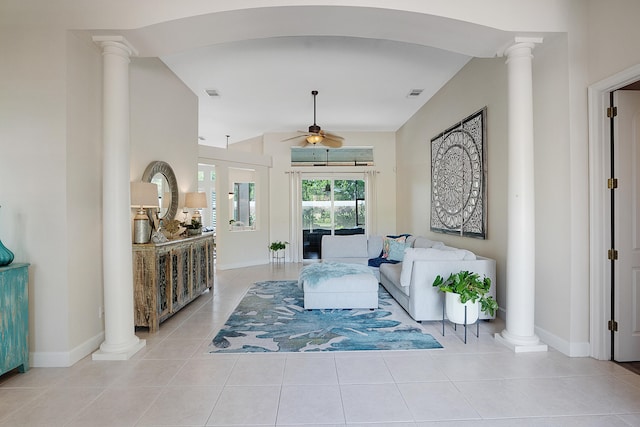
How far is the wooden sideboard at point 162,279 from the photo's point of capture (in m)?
3.67

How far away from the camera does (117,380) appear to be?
2.62 m

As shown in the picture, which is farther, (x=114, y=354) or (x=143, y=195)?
(x=143, y=195)

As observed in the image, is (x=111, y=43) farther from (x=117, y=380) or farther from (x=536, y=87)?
(x=536, y=87)

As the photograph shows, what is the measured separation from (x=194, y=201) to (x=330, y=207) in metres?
4.14

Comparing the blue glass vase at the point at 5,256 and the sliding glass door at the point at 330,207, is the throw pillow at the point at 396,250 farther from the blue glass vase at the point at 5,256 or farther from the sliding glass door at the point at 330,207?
the blue glass vase at the point at 5,256

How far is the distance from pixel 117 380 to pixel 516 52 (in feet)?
14.2

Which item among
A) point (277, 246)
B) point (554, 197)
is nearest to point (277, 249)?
point (277, 246)

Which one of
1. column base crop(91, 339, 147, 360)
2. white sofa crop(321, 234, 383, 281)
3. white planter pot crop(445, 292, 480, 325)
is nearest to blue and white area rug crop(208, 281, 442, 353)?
white planter pot crop(445, 292, 480, 325)

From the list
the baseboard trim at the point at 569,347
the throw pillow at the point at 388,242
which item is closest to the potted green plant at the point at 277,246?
the throw pillow at the point at 388,242

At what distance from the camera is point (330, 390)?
2.45 meters

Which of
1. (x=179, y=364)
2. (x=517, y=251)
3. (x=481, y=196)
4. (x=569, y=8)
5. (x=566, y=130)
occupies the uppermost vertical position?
(x=569, y=8)

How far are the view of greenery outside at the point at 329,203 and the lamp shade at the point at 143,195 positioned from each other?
16.8 ft

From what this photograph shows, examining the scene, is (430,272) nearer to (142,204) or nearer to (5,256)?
(142,204)

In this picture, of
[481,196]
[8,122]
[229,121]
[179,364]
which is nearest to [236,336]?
[179,364]
